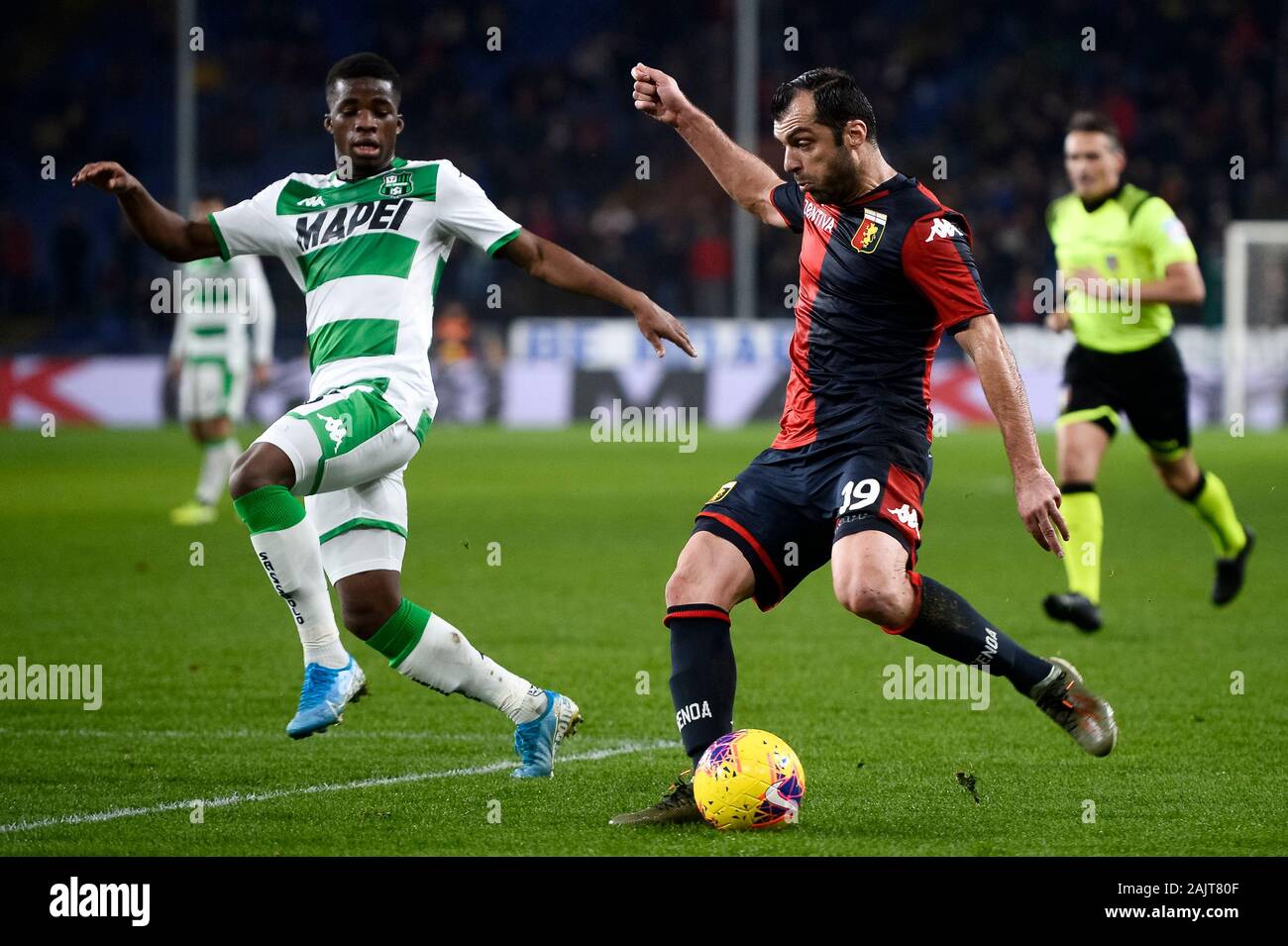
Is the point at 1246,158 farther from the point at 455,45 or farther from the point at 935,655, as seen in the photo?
the point at 935,655

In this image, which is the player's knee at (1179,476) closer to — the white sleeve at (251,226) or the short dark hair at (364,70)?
the short dark hair at (364,70)

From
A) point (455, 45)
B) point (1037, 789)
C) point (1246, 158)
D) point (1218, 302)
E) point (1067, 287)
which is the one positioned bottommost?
point (1037, 789)

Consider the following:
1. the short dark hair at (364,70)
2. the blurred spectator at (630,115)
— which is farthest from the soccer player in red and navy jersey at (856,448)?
the blurred spectator at (630,115)

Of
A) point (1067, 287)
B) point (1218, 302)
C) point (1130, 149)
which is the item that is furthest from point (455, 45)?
point (1067, 287)

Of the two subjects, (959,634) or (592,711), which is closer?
(959,634)

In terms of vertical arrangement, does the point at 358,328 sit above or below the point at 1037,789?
above

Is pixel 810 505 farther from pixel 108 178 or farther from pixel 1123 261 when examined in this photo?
pixel 1123 261

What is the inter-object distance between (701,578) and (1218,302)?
2217cm

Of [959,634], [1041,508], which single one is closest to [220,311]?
[959,634]

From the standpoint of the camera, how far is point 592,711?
7117 mm

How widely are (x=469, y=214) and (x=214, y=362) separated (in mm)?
9088

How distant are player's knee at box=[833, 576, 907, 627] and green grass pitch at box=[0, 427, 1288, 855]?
57cm

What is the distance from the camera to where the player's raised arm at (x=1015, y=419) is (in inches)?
197

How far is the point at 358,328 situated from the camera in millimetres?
5914
